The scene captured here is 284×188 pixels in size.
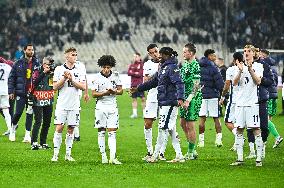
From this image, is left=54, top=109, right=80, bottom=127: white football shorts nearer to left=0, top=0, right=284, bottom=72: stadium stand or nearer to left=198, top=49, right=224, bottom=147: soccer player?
left=198, top=49, right=224, bottom=147: soccer player

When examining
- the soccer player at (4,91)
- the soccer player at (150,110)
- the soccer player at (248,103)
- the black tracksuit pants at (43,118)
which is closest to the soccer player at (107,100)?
the soccer player at (150,110)

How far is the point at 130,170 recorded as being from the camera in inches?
634

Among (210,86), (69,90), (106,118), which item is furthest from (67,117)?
(210,86)

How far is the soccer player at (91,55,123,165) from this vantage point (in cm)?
1711

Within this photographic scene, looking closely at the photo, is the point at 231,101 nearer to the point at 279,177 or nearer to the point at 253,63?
the point at 253,63

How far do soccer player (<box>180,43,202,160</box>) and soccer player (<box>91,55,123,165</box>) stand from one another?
1.42 metres

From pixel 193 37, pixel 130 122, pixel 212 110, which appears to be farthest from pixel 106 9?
pixel 212 110

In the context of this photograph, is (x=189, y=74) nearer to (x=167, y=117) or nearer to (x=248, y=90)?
(x=167, y=117)

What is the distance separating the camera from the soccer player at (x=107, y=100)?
17109mm

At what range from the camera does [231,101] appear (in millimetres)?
20812

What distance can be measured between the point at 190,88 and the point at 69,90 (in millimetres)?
2341

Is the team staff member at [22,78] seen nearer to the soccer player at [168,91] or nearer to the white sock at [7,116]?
the white sock at [7,116]

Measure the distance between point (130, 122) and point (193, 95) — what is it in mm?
12701

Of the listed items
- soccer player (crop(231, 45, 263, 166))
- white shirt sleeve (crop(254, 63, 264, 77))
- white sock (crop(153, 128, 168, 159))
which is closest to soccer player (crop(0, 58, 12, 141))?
white sock (crop(153, 128, 168, 159))
